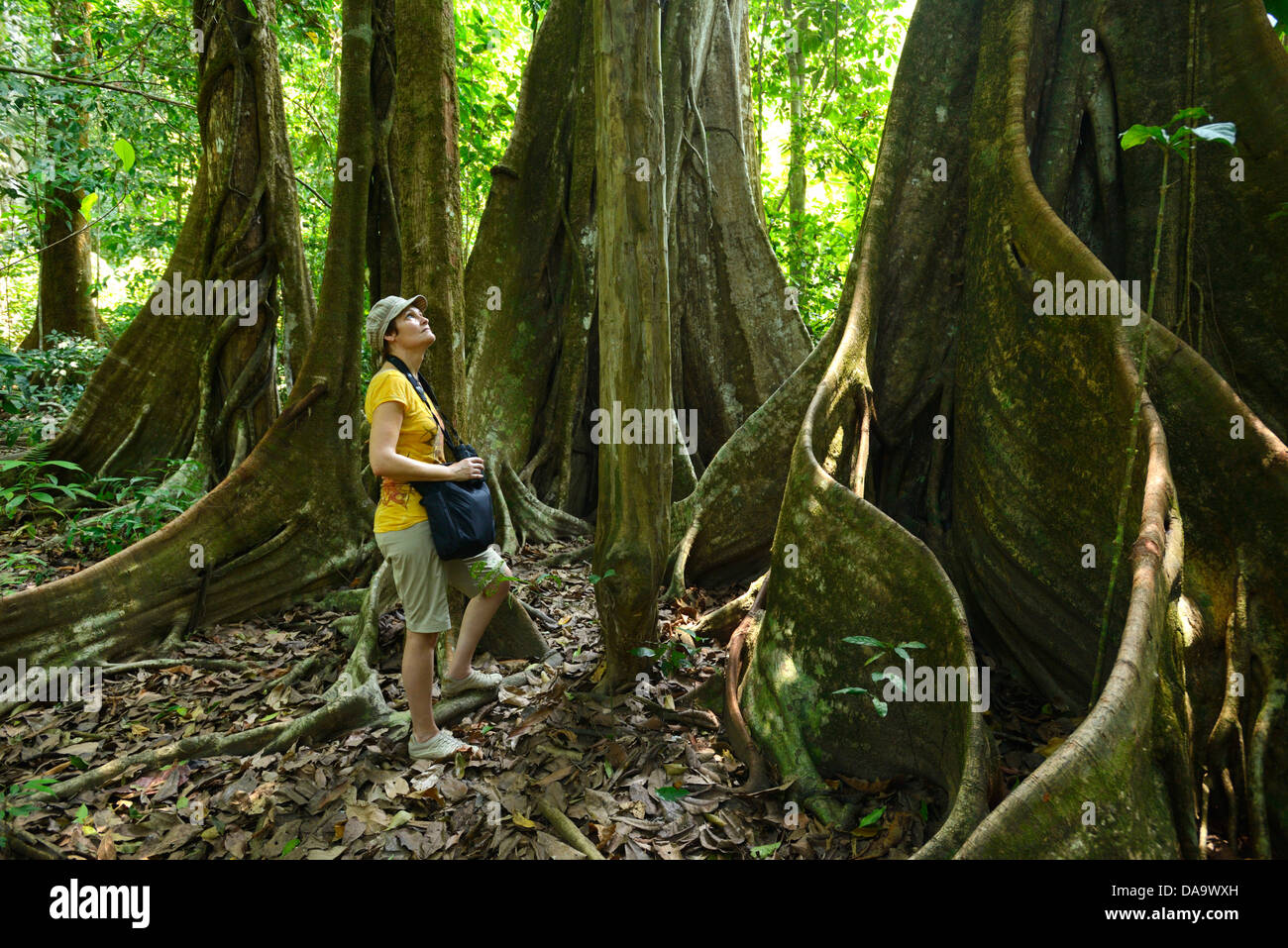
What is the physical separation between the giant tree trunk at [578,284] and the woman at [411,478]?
2.76 m

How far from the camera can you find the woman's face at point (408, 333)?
313cm

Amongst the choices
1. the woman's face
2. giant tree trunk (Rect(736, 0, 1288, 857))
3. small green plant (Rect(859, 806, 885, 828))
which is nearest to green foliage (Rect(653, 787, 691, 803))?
giant tree trunk (Rect(736, 0, 1288, 857))

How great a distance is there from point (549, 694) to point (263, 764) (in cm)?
127

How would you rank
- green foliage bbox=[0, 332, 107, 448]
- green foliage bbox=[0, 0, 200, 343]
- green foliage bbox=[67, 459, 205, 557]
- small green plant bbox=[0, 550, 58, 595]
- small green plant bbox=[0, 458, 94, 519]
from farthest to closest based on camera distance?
green foliage bbox=[0, 332, 107, 448] < green foliage bbox=[0, 0, 200, 343] < small green plant bbox=[0, 458, 94, 519] < green foliage bbox=[67, 459, 205, 557] < small green plant bbox=[0, 550, 58, 595]

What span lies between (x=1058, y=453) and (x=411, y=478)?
8.87 ft

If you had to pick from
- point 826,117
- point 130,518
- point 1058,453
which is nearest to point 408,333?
point 1058,453

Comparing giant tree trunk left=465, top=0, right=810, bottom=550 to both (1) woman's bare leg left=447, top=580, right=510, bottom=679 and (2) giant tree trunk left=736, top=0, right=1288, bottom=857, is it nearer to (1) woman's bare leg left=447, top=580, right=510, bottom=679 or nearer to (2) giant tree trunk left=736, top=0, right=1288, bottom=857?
(2) giant tree trunk left=736, top=0, right=1288, bottom=857

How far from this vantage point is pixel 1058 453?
3279 mm

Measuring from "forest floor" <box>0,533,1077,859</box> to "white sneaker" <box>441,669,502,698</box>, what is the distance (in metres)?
0.10

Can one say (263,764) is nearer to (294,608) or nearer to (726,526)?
(294,608)

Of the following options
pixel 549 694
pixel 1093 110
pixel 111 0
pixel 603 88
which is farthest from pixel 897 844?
pixel 111 0

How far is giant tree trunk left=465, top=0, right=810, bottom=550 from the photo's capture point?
20.0ft

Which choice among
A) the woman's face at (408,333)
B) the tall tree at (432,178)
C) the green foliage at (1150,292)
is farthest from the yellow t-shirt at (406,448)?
the green foliage at (1150,292)

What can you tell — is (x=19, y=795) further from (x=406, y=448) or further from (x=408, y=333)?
(x=408, y=333)
